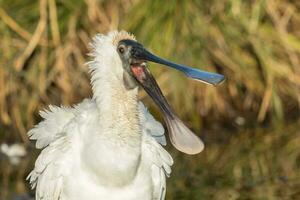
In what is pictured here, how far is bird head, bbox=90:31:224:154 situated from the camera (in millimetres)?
6152

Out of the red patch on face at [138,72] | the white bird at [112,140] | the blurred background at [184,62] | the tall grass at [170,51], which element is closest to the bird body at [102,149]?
the white bird at [112,140]

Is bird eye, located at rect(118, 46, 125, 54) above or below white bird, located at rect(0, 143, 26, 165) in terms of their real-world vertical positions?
below

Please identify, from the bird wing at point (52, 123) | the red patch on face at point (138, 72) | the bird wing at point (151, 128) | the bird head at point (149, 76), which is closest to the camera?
the bird head at point (149, 76)

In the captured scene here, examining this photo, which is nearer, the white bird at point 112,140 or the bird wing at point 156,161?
the white bird at point 112,140

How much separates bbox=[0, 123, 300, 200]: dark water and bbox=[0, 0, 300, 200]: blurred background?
27 millimetres

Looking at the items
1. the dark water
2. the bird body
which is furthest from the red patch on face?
the dark water

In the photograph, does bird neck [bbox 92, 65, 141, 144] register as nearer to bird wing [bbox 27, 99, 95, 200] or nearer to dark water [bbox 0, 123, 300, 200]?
bird wing [bbox 27, 99, 95, 200]

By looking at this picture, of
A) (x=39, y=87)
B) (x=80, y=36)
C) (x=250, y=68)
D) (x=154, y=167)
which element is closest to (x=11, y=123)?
(x=39, y=87)

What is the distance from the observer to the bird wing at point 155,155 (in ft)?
21.5

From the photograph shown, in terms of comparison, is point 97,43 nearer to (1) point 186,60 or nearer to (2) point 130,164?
(2) point 130,164

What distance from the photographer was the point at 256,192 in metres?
9.25

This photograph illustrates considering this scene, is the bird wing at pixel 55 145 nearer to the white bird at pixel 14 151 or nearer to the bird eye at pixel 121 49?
the bird eye at pixel 121 49

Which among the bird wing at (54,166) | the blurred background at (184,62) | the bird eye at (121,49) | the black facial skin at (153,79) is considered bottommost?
the bird wing at (54,166)

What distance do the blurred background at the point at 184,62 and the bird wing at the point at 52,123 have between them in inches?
161
